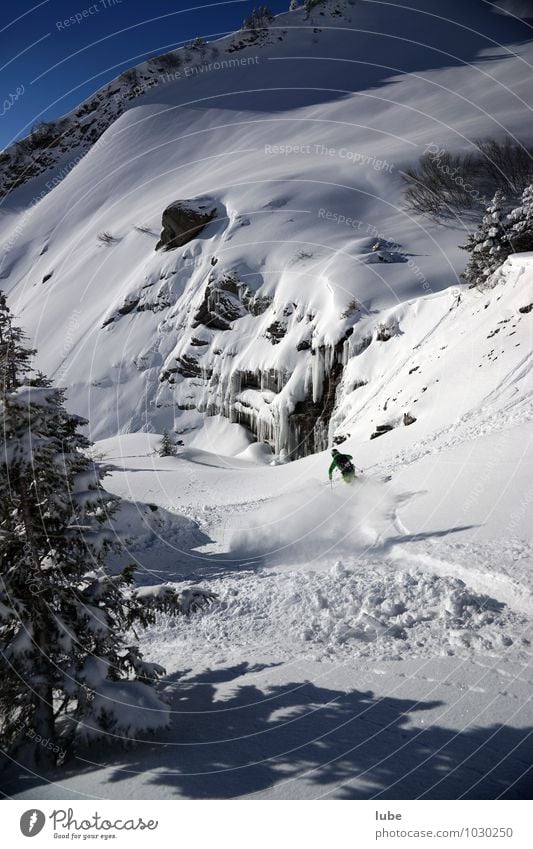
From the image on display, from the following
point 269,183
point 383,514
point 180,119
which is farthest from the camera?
point 180,119

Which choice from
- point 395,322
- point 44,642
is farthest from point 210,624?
point 395,322

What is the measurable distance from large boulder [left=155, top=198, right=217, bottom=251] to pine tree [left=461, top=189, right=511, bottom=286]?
3496 cm

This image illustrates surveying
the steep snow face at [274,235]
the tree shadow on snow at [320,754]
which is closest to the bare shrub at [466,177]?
the steep snow face at [274,235]

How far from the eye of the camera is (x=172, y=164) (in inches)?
2881

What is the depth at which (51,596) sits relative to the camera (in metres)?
4.62

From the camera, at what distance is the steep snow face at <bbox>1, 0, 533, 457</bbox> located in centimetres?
3067

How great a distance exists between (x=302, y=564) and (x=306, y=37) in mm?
104826

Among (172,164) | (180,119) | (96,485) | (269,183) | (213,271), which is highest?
(180,119)

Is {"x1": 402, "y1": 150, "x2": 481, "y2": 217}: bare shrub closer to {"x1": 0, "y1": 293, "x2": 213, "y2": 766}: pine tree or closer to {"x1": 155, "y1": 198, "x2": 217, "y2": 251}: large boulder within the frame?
{"x1": 155, "y1": 198, "x2": 217, "y2": 251}: large boulder

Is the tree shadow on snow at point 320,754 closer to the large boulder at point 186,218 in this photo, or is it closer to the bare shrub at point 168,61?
the large boulder at point 186,218

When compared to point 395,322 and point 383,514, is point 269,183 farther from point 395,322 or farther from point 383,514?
point 383,514

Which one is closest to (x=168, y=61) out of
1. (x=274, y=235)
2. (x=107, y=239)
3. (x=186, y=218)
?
(x=107, y=239)

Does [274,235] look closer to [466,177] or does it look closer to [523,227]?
[466,177]
